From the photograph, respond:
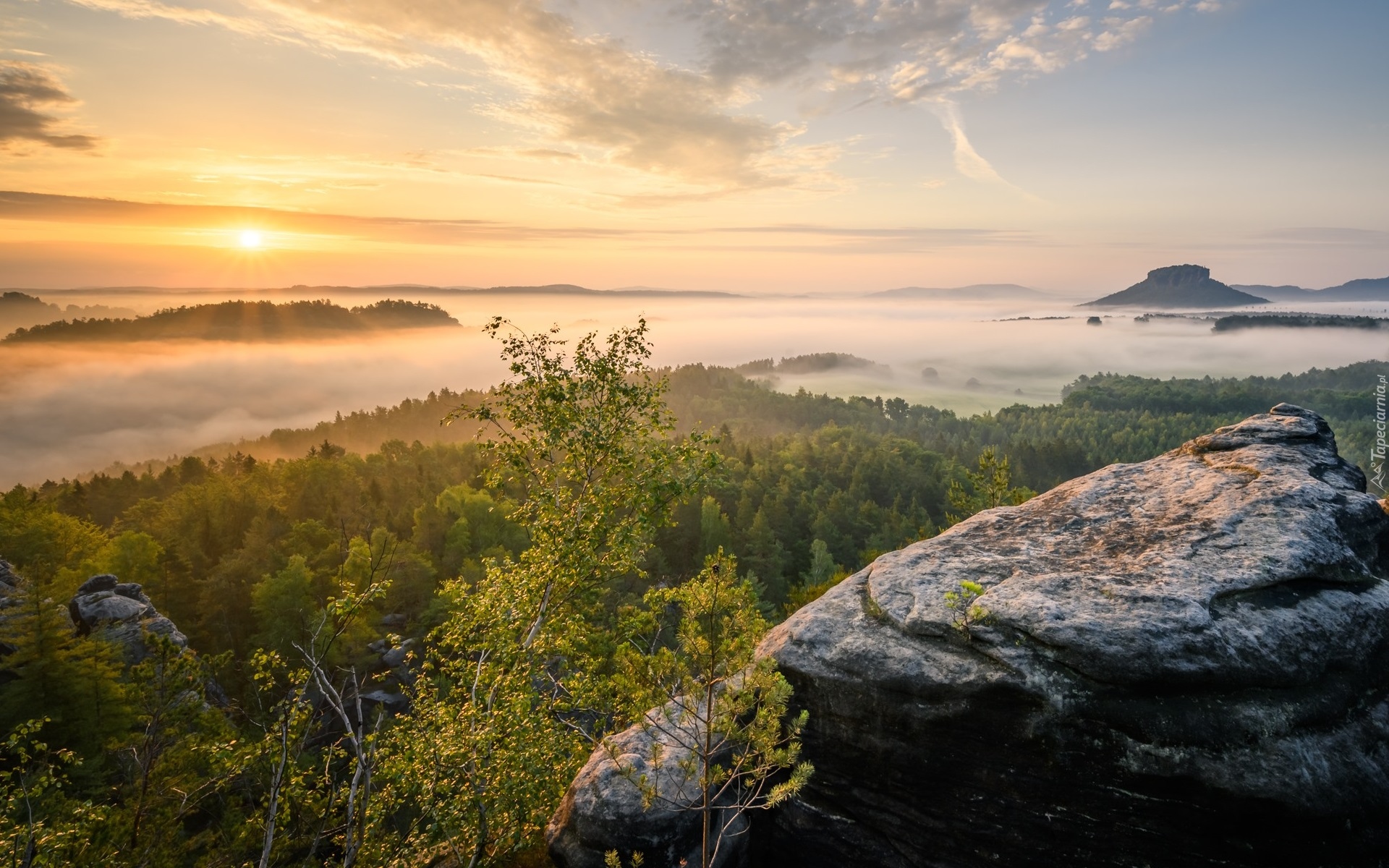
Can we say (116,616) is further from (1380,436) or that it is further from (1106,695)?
(1380,436)

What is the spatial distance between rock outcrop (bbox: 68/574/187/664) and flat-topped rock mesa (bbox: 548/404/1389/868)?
40418mm

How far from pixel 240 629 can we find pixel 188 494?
28.0m

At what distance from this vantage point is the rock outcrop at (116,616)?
36344 millimetres

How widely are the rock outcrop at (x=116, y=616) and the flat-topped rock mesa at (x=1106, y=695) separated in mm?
40418

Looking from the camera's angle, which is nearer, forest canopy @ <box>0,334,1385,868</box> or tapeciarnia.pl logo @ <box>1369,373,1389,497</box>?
forest canopy @ <box>0,334,1385,868</box>

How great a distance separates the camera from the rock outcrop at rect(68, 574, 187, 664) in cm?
3634

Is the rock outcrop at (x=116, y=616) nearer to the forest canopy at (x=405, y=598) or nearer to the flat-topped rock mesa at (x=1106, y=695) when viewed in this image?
the forest canopy at (x=405, y=598)

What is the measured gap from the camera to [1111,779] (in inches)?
342

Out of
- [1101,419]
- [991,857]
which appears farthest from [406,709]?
[1101,419]

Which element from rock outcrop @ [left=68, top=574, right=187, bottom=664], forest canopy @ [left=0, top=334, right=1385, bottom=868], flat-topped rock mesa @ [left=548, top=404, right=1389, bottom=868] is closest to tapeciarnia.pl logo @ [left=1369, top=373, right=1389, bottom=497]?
forest canopy @ [left=0, top=334, right=1385, bottom=868]

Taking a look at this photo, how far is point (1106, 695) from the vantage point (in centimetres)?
880

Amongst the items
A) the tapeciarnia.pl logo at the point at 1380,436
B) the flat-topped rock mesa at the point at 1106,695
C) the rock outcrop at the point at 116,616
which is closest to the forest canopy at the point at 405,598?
the rock outcrop at the point at 116,616

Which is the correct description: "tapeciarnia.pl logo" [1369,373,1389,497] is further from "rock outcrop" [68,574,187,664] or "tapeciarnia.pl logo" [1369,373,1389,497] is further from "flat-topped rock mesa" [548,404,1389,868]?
"rock outcrop" [68,574,187,664]

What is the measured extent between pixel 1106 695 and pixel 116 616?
51.1 m
